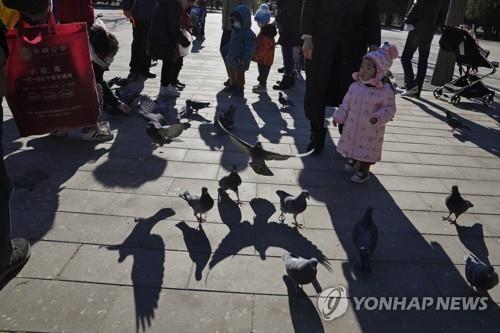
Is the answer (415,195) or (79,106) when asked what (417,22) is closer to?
(415,195)

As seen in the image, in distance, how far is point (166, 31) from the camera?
684cm

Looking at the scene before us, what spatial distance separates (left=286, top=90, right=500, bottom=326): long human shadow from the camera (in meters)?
2.56

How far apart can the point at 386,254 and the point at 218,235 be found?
1267 millimetres

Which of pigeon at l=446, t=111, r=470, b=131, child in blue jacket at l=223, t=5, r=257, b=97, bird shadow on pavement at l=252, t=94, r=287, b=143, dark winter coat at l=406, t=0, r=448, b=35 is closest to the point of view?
bird shadow on pavement at l=252, t=94, r=287, b=143

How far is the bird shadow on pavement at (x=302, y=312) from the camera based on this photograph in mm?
2375

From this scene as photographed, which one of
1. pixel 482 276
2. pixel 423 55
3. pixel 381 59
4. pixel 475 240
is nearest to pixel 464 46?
pixel 423 55

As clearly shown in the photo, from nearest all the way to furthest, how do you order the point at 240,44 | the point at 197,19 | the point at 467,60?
the point at 240,44, the point at 467,60, the point at 197,19

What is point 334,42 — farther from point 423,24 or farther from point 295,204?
point 423,24

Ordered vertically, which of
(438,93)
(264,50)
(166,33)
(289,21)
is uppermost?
(289,21)

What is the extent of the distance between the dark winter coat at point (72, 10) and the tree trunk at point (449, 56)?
761cm

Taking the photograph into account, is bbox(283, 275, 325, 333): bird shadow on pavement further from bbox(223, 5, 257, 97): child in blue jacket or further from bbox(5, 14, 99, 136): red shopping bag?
bbox(223, 5, 257, 97): child in blue jacket

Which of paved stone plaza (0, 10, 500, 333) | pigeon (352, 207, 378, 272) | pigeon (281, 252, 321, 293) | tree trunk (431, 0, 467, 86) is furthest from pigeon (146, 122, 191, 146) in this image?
tree trunk (431, 0, 467, 86)

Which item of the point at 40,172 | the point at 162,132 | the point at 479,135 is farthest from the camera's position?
the point at 479,135

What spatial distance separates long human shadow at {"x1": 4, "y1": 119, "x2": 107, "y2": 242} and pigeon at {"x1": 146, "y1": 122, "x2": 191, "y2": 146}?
0.63m
